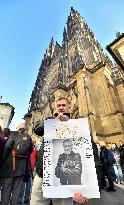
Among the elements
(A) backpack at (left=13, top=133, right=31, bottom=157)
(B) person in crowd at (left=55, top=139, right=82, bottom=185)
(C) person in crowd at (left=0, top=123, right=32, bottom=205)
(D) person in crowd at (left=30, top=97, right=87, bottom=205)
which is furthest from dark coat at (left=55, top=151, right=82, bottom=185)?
(A) backpack at (left=13, top=133, right=31, bottom=157)

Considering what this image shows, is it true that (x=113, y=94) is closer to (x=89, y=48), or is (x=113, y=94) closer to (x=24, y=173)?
(x=89, y=48)

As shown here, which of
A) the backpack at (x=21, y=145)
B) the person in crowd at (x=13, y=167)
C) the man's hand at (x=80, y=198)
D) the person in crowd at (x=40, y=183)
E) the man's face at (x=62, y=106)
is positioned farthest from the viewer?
the backpack at (x=21, y=145)

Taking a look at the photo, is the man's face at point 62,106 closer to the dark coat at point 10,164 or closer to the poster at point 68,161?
the poster at point 68,161

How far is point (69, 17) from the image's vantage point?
44.0 meters

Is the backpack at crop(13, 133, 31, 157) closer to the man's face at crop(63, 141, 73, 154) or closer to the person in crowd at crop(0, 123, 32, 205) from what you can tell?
the person in crowd at crop(0, 123, 32, 205)

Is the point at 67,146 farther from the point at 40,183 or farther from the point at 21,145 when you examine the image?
the point at 21,145

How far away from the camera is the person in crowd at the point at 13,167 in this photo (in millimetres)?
3678

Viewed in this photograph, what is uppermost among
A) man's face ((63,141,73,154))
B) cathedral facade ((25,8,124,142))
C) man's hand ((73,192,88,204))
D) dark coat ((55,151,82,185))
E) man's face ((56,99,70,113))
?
cathedral facade ((25,8,124,142))

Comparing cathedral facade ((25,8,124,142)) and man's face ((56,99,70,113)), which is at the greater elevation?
cathedral facade ((25,8,124,142))

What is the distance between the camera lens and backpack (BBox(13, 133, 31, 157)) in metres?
4.07

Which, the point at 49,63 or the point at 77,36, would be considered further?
the point at 49,63

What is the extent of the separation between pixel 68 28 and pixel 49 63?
10158 millimetres

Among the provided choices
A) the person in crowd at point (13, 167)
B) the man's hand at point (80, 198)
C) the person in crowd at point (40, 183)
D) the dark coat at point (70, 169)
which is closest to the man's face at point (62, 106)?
the person in crowd at point (40, 183)

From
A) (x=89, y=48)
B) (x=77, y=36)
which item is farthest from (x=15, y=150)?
(x=77, y=36)
